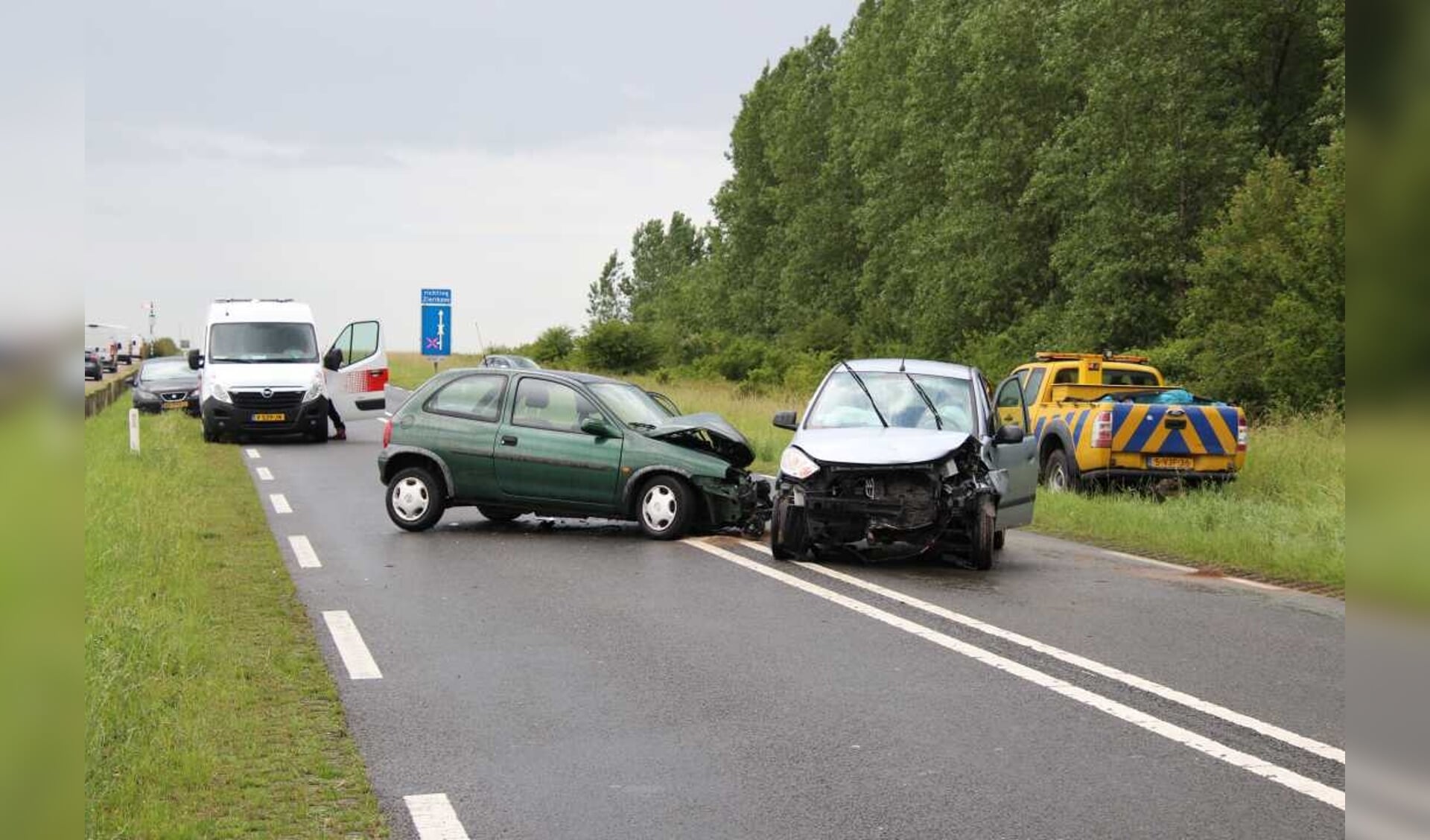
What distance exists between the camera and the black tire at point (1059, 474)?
19219 millimetres

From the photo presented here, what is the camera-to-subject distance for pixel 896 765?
6.27 metres

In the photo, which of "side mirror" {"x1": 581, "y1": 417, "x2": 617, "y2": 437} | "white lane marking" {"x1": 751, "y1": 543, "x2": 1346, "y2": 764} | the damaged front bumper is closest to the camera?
"white lane marking" {"x1": 751, "y1": 543, "x2": 1346, "y2": 764}

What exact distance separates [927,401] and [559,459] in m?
3.73

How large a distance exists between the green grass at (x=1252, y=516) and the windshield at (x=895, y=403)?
7.98 feet

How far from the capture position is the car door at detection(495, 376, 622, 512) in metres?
14.3

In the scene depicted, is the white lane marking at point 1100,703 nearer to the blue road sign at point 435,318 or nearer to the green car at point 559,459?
the green car at point 559,459

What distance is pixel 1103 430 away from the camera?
18.5m

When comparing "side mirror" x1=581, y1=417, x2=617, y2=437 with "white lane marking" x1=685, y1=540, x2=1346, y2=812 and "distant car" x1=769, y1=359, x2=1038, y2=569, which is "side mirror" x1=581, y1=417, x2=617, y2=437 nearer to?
"distant car" x1=769, y1=359, x2=1038, y2=569

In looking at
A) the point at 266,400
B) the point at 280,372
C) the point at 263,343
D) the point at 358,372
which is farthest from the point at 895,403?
the point at 263,343

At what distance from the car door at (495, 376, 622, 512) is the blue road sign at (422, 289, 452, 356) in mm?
31875

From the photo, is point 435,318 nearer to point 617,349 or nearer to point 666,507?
point 617,349

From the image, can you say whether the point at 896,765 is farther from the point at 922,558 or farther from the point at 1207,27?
the point at 1207,27

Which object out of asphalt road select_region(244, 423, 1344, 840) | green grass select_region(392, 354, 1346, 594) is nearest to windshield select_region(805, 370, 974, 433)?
asphalt road select_region(244, 423, 1344, 840)
